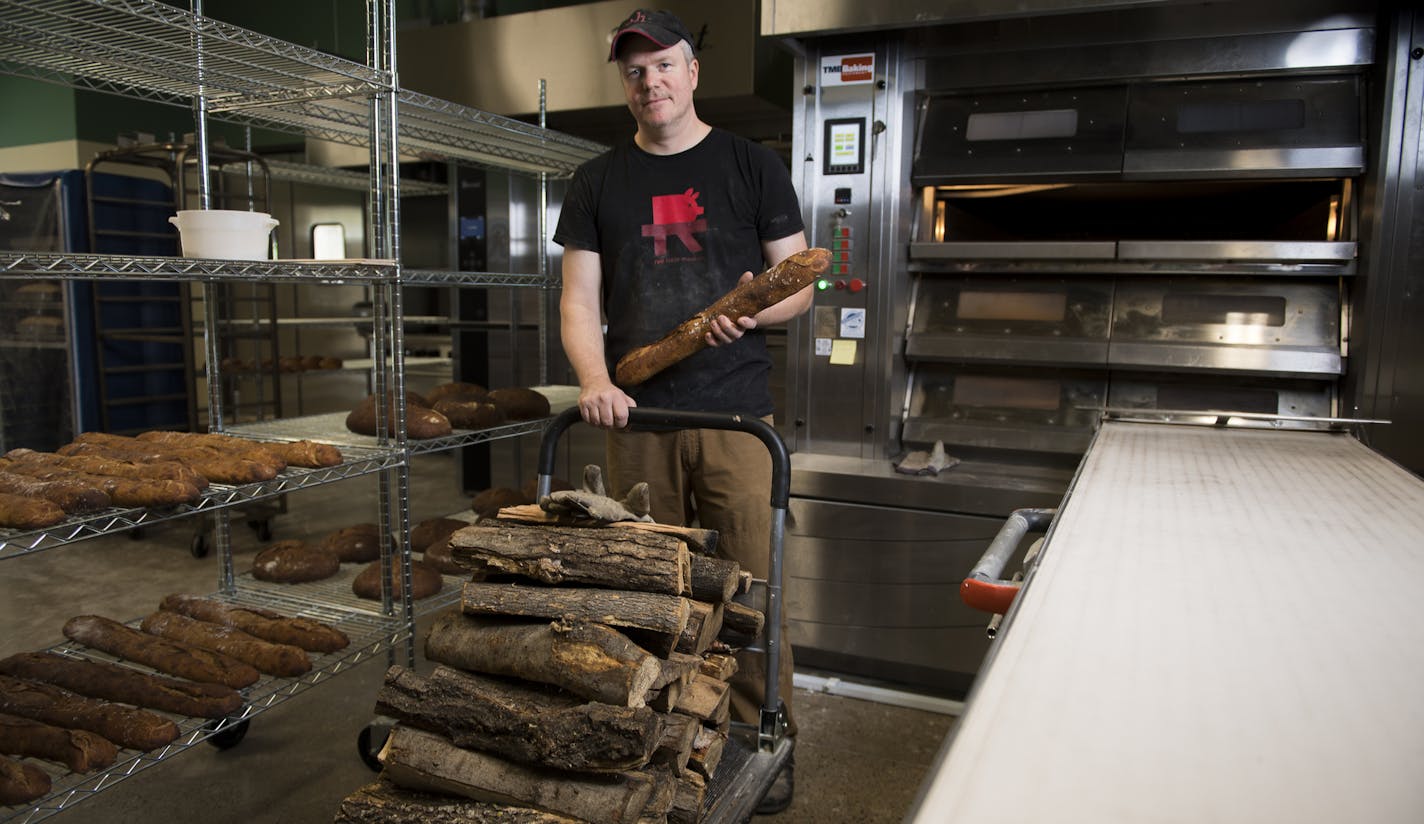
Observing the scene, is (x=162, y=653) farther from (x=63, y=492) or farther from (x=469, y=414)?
(x=469, y=414)

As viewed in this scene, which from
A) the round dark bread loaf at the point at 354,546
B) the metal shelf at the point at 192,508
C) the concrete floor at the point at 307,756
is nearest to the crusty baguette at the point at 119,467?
the metal shelf at the point at 192,508

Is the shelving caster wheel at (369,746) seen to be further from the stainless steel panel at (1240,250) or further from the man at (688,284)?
the stainless steel panel at (1240,250)

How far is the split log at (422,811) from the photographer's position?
1.31m

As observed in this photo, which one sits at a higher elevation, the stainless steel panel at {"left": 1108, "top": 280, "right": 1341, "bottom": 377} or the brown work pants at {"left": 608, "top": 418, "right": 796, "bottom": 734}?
the stainless steel panel at {"left": 1108, "top": 280, "right": 1341, "bottom": 377}

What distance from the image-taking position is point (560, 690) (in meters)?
1.41

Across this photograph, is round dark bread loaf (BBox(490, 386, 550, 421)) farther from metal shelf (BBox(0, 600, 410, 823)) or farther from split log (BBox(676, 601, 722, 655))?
split log (BBox(676, 601, 722, 655))

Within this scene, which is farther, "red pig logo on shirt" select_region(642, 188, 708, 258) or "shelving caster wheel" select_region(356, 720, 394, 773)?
"shelving caster wheel" select_region(356, 720, 394, 773)

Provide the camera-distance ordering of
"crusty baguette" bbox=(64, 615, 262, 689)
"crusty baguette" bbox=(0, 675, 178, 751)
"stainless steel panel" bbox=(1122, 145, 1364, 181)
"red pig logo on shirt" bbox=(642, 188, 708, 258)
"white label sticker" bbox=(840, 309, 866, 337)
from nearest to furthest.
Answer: "crusty baguette" bbox=(0, 675, 178, 751), "crusty baguette" bbox=(64, 615, 262, 689), "red pig logo on shirt" bbox=(642, 188, 708, 258), "stainless steel panel" bbox=(1122, 145, 1364, 181), "white label sticker" bbox=(840, 309, 866, 337)

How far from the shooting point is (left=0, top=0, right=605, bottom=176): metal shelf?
1.94m

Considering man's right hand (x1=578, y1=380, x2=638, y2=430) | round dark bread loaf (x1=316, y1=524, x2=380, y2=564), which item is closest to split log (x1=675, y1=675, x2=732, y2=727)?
man's right hand (x1=578, y1=380, x2=638, y2=430)

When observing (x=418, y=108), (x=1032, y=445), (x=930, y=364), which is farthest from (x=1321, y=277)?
(x=418, y=108)

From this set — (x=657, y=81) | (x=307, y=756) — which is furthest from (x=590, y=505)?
(x=307, y=756)

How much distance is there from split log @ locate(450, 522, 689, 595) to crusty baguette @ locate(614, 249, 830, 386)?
2.12ft

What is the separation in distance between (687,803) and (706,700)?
171mm
